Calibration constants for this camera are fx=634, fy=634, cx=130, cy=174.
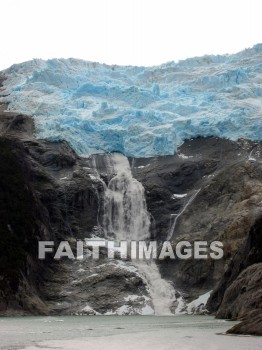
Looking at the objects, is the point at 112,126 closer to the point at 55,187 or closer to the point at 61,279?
the point at 55,187

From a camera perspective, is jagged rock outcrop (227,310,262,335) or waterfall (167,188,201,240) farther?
waterfall (167,188,201,240)

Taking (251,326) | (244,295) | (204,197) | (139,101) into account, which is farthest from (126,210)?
(251,326)

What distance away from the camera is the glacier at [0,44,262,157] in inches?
2995

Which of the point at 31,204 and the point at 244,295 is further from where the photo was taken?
the point at 31,204

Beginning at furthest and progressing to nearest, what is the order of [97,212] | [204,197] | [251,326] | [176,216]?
1. [97,212]
2. [176,216]
3. [204,197]
4. [251,326]

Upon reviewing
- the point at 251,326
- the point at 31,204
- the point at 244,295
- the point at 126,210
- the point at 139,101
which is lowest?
the point at 244,295

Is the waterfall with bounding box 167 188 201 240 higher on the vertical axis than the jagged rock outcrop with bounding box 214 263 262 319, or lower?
higher

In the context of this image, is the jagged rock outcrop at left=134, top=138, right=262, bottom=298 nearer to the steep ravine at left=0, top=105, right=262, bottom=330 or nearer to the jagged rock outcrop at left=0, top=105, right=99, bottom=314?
the steep ravine at left=0, top=105, right=262, bottom=330

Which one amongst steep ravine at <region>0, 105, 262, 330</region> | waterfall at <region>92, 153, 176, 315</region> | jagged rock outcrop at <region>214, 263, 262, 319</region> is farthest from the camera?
waterfall at <region>92, 153, 176, 315</region>

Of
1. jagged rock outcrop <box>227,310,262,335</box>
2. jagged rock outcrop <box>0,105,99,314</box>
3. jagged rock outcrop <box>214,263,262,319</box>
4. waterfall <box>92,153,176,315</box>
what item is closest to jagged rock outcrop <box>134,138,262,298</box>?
waterfall <box>92,153,176,315</box>

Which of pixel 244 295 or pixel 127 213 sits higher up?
pixel 127 213

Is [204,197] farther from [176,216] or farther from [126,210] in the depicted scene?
[126,210]

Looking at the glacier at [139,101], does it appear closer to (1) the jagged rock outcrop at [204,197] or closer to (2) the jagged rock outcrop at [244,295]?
(1) the jagged rock outcrop at [204,197]

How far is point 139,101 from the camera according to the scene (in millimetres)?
85062
